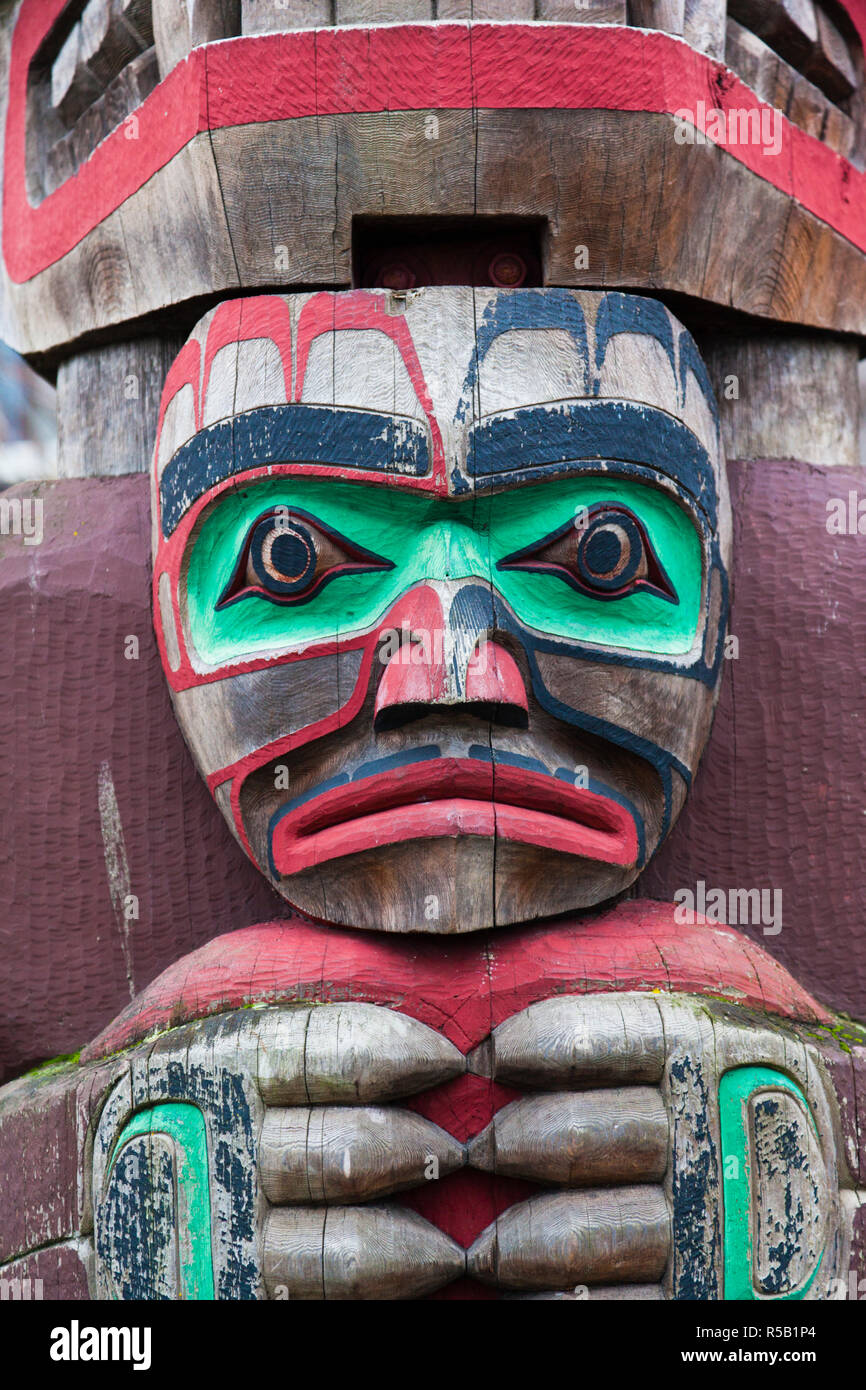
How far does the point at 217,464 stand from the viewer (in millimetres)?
3082

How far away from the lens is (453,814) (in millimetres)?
2826

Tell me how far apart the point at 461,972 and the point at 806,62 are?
232 centimetres

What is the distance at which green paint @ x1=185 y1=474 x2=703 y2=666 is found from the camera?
2.99 metres

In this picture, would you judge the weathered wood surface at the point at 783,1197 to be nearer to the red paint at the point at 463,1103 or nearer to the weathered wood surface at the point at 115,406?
the red paint at the point at 463,1103

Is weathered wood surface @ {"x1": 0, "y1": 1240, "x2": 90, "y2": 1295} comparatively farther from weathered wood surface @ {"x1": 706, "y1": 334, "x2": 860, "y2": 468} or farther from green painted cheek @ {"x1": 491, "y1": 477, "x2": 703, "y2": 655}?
weathered wood surface @ {"x1": 706, "y1": 334, "x2": 860, "y2": 468}

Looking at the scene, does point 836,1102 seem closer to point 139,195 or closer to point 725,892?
point 725,892

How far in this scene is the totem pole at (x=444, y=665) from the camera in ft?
8.91

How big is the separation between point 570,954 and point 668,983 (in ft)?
0.61

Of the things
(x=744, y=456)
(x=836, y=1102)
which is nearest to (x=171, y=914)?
(x=836, y=1102)

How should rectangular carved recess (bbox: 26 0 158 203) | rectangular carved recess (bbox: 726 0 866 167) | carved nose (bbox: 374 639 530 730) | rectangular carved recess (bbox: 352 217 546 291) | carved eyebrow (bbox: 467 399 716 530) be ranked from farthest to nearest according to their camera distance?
rectangular carved recess (bbox: 26 0 158 203), rectangular carved recess (bbox: 726 0 866 167), rectangular carved recess (bbox: 352 217 546 291), carved eyebrow (bbox: 467 399 716 530), carved nose (bbox: 374 639 530 730)

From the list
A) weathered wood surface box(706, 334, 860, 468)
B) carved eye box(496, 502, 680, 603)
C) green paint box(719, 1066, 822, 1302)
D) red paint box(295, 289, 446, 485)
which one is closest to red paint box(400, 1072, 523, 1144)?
green paint box(719, 1066, 822, 1302)

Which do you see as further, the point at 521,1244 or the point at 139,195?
the point at 139,195

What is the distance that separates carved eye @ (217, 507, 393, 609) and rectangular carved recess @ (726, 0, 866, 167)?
1461 mm

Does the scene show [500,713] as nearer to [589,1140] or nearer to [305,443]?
[305,443]
